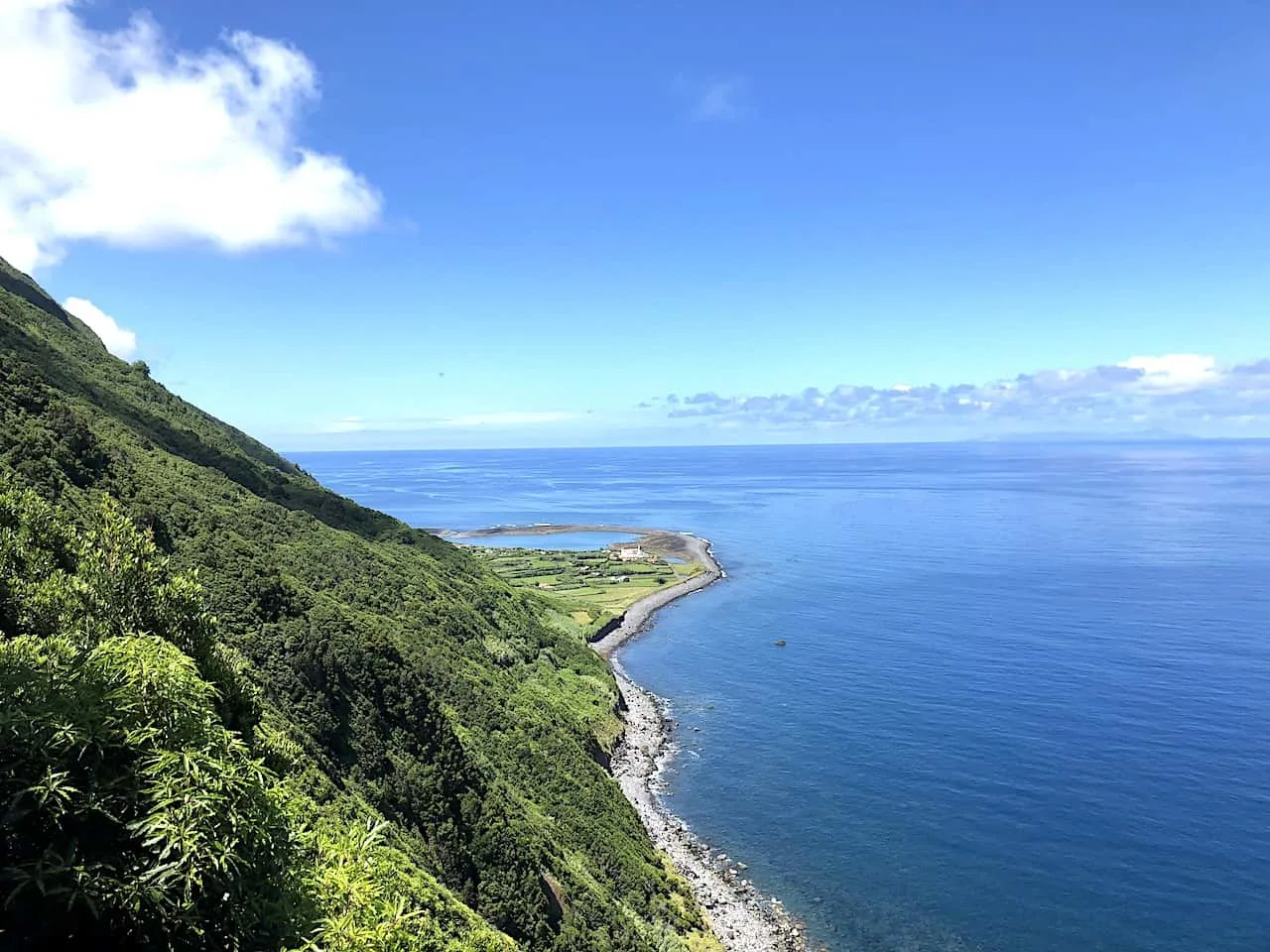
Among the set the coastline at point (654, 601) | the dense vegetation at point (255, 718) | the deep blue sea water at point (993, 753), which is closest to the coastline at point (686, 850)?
the deep blue sea water at point (993, 753)

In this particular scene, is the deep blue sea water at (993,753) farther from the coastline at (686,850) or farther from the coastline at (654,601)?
the coastline at (654,601)

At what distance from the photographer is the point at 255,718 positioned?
64.5 feet

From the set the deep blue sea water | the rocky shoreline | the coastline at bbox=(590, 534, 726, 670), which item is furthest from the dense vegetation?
the coastline at bbox=(590, 534, 726, 670)

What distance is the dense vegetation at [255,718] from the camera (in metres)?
9.98

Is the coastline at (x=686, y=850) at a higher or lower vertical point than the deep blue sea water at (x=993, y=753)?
lower

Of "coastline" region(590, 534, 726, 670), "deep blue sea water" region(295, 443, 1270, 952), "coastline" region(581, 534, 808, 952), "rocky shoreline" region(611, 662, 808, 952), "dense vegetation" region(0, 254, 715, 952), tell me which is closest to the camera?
"dense vegetation" region(0, 254, 715, 952)

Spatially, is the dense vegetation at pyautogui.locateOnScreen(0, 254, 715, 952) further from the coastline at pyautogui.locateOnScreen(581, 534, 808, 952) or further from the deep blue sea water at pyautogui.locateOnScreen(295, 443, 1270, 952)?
the deep blue sea water at pyautogui.locateOnScreen(295, 443, 1270, 952)

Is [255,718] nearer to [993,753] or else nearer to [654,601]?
[993,753]

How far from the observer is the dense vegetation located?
9984 millimetres

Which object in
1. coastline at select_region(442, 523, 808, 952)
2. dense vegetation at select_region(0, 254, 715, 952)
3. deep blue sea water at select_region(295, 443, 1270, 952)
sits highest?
dense vegetation at select_region(0, 254, 715, 952)

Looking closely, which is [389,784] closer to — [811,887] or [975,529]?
[811,887]

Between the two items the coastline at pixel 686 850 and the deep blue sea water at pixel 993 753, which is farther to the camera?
the deep blue sea water at pixel 993 753

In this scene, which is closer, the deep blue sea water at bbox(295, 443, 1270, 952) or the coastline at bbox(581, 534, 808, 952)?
the coastline at bbox(581, 534, 808, 952)

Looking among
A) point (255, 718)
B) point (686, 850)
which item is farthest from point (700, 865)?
point (255, 718)
